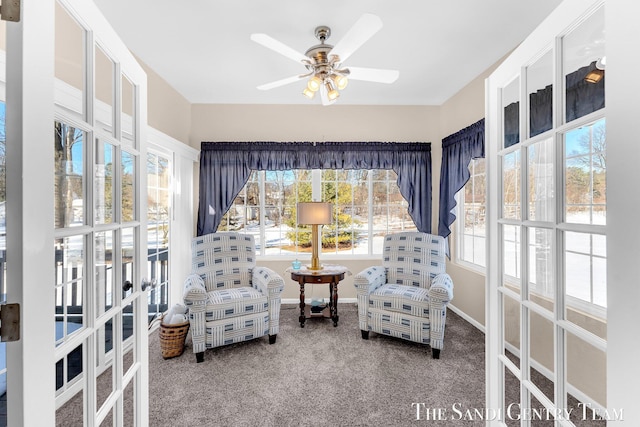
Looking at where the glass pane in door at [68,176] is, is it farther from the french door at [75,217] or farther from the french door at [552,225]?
the french door at [552,225]

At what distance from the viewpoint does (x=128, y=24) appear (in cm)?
223

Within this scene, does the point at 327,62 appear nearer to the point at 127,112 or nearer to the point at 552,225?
the point at 127,112

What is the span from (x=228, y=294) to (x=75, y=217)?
2.08m

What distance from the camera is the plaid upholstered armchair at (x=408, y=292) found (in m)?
2.58

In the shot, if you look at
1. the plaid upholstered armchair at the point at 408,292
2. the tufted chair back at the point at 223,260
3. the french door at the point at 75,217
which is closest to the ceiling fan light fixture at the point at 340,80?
the french door at the point at 75,217

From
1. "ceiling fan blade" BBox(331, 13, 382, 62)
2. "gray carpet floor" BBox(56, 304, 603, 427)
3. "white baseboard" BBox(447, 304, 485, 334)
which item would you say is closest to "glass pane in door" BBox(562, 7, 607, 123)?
"ceiling fan blade" BBox(331, 13, 382, 62)

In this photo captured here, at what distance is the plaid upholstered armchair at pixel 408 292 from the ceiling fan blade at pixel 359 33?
196 cm

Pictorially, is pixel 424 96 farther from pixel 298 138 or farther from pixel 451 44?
pixel 298 138

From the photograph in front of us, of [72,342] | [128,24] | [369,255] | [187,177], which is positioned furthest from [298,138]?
[72,342]

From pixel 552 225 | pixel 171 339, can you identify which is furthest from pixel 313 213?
pixel 552 225

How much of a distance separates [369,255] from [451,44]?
8.63 feet

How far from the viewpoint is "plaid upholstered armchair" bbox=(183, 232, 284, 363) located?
2527 millimetres

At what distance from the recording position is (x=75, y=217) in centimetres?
89

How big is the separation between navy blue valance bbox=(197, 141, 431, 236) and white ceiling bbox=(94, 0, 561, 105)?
0.76 metres
